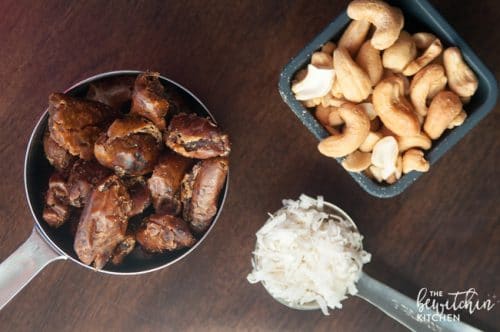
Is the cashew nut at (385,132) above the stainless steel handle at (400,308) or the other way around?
above

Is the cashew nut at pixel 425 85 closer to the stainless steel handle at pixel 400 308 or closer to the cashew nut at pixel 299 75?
the cashew nut at pixel 299 75

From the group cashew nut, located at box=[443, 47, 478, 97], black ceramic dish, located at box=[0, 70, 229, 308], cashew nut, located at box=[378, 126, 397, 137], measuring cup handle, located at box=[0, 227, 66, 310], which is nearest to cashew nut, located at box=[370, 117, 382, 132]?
cashew nut, located at box=[378, 126, 397, 137]

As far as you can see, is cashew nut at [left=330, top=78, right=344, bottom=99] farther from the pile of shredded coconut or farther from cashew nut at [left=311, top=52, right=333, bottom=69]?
the pile of shredded coconut

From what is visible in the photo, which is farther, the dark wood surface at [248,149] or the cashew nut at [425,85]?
the dark wood surface at [248,149]

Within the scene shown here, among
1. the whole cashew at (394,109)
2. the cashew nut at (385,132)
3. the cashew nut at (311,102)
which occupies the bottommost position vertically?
the cashew nut at (385,132)

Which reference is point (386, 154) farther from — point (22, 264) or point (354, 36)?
point (22, 264)

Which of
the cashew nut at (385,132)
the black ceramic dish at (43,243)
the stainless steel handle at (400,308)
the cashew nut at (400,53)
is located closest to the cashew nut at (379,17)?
the cashew nut at (400,53)
